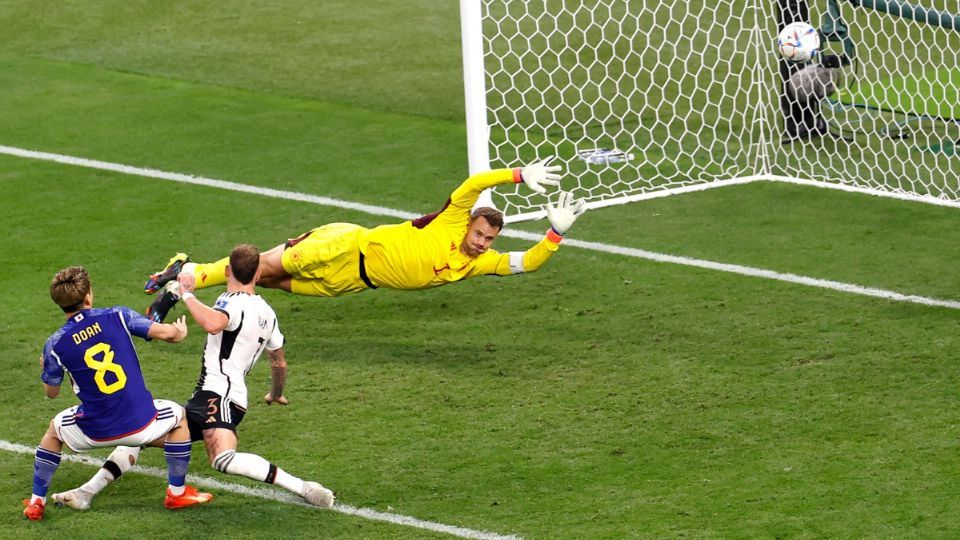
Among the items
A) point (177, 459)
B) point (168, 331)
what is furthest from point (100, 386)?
point (177, 459)

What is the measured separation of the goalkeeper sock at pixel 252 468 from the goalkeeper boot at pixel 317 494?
69mm

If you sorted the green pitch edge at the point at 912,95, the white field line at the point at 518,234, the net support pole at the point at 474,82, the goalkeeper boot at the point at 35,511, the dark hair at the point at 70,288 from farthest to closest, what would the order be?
the green pitch edge at the point at 912,95 < the net support pole at the point at 474,82 < the white field line at the point at 518,234 < the goalkeeper boot at the point at 35,511 < the dark hair at the point at 70,288

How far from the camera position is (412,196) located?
40.3ft

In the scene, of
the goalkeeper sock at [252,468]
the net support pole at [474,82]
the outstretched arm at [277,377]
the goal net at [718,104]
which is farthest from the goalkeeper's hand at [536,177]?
the goalkeeper sock at [252,468]

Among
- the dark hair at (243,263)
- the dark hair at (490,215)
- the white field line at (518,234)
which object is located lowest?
the white field line at (518,234)

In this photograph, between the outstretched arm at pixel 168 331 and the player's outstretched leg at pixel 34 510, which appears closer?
the outstretched arm at pixel 168 331

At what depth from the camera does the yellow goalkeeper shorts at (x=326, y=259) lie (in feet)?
31.0

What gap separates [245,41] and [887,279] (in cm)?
836

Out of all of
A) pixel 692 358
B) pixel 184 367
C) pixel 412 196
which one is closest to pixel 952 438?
pixel 692 358

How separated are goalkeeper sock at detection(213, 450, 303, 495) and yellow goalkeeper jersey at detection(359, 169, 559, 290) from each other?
227 centimetres

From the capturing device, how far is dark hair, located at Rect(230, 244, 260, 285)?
7672 millimetres

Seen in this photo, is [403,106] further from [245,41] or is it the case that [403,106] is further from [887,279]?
[887,279]

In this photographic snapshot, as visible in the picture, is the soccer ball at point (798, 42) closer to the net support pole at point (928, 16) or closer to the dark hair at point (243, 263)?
the net support pole at point (928, 16)

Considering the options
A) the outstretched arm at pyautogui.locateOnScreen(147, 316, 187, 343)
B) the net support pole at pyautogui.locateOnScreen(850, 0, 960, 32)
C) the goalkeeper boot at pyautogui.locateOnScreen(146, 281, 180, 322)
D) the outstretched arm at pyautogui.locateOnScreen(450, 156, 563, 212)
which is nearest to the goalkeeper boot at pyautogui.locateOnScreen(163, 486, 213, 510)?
the outstretched arm at pyautogui.locateOnScreen(147, 316, 187, 343)
